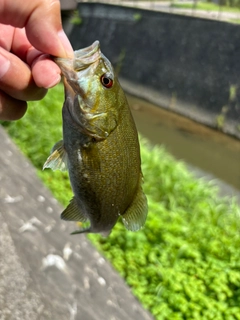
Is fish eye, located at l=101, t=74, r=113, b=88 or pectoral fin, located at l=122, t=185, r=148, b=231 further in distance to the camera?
pectoral fin, located at l=122, t=185, r=148, b=231

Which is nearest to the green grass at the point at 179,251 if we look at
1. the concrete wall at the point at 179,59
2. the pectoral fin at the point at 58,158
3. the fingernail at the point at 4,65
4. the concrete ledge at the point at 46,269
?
the concrete ledge at the point at 46,269

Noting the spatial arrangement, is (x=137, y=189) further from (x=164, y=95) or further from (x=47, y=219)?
(x=164, y=95)

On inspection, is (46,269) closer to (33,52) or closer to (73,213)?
(73,213)

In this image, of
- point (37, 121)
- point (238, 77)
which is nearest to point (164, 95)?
point (238, 77)

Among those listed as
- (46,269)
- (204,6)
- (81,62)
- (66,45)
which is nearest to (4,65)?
(66,45)

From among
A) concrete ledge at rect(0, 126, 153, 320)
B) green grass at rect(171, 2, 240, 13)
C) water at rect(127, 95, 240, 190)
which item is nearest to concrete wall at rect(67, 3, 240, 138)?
water at rect(127, 95, 240, 190)

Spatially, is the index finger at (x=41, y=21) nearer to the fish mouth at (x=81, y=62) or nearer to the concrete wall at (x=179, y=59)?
the fish mouth at (x=81, y=62)

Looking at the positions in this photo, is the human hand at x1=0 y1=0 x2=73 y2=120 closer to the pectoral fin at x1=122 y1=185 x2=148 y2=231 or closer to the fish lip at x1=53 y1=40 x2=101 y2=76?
the fish lip at x1=53 y1=40 x2=101 y2=76
